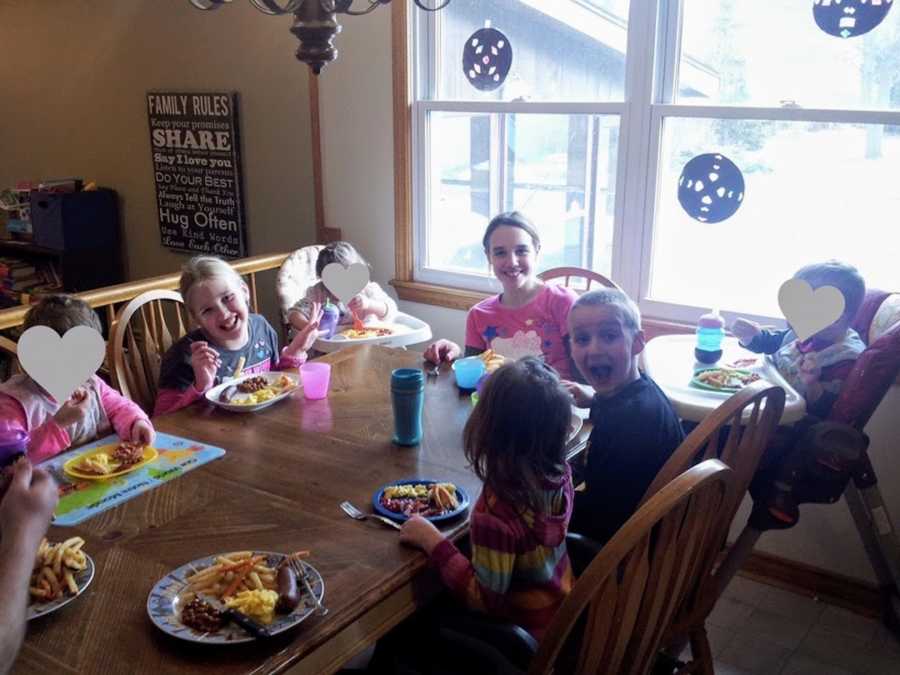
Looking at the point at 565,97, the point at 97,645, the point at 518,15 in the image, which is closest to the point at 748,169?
the point at 565,97

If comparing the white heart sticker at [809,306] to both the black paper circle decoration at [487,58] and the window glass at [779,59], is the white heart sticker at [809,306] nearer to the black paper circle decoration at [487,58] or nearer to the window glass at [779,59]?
the window glass at [779,59]

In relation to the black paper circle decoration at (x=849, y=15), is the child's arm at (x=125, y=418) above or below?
below

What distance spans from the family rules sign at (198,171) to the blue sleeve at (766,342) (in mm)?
2575

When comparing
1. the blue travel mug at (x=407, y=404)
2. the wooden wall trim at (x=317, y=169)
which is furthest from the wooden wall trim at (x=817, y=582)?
the wooden wall trim at (x=317, y=169)

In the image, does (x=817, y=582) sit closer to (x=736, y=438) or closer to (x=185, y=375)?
(x=736, y=438)

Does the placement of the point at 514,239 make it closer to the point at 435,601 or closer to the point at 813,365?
the point at 813,365

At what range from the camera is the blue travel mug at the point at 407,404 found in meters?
1.72

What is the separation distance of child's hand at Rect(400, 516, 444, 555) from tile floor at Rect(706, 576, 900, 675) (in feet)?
4.39

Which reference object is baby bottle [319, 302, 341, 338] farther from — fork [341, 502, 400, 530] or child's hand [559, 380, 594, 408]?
fork [341, 502, 400, 530]

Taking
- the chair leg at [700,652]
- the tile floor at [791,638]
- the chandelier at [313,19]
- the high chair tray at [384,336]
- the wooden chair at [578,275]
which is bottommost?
the tile floor at [791,638]

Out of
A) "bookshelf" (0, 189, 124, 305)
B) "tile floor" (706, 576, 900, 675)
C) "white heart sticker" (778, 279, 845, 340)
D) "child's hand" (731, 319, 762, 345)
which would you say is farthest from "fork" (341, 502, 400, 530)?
"bookshelf" (0, 189, 124, 305)

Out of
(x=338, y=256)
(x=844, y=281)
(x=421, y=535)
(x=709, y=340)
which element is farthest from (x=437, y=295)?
(x=421, y=535)

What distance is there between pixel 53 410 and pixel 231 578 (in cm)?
83

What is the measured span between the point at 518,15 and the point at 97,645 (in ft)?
8.69
